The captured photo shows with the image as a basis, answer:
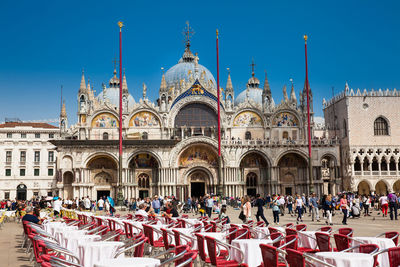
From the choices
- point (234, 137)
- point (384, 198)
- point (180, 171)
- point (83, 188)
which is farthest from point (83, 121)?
point (384, 198)

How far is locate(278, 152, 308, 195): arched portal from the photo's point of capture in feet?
161

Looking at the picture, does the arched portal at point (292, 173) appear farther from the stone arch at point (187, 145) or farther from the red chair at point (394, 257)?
the red chair at point (394, 257)

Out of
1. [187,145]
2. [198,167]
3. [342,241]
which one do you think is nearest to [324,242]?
[342,241]

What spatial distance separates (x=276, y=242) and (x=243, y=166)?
39077 millimetres

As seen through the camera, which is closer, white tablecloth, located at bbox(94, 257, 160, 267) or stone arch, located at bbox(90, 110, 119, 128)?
white tablecloth, located at bbox(94, 257, 160, 267)

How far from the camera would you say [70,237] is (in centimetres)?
1091

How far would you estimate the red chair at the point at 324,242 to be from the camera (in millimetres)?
10224

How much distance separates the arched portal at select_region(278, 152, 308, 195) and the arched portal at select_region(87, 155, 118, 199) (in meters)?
18.0

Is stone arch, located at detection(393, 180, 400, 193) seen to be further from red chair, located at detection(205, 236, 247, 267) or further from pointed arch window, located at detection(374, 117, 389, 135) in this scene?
red chair, located at detection(205, 236, 247, 267)

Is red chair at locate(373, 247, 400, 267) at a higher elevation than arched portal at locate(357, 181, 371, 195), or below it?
higher

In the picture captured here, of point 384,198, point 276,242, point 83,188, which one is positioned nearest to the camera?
point 276,242

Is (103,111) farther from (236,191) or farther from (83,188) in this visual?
(236,191)

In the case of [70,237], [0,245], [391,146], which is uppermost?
[391,146]

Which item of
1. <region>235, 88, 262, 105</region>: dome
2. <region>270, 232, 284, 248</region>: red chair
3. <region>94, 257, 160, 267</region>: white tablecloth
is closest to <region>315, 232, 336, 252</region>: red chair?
<region>270, 232, 284, 248</region>: red chair
